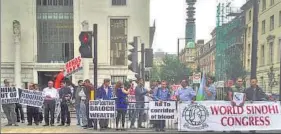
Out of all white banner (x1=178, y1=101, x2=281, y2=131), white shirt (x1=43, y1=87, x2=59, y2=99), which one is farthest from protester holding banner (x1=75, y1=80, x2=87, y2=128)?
white banner (x1=178, y1=101, x2=281, y2=131)

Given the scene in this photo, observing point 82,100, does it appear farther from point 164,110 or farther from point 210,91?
point 210,91

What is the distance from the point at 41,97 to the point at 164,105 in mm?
4535

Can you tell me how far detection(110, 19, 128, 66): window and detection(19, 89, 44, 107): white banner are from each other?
27455mm

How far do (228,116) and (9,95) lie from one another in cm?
756

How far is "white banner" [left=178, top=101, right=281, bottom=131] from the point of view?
13695 millimetres

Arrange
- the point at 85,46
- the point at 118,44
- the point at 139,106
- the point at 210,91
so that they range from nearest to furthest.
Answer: the point at 85,46 → the point at 139,106 → the point at 210,91 → the point at 118,44

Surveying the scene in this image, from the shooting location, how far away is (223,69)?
5934 centimetres

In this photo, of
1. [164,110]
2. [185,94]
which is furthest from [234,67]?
[164,110]

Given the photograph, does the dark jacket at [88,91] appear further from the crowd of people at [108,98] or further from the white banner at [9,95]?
the white banner at [9,95]

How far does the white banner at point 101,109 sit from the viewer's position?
14445mm

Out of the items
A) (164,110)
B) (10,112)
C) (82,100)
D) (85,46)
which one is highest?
(85,46)

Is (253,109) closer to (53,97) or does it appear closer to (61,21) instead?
(53,97)

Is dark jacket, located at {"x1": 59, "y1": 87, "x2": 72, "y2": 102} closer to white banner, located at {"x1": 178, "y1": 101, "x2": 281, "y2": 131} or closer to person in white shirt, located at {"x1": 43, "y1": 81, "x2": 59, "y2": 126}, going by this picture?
person in white shirt, located at {"x1": 43, "y1": 81, "x2": 59, "y2": 126}

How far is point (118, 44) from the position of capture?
43375 mm
